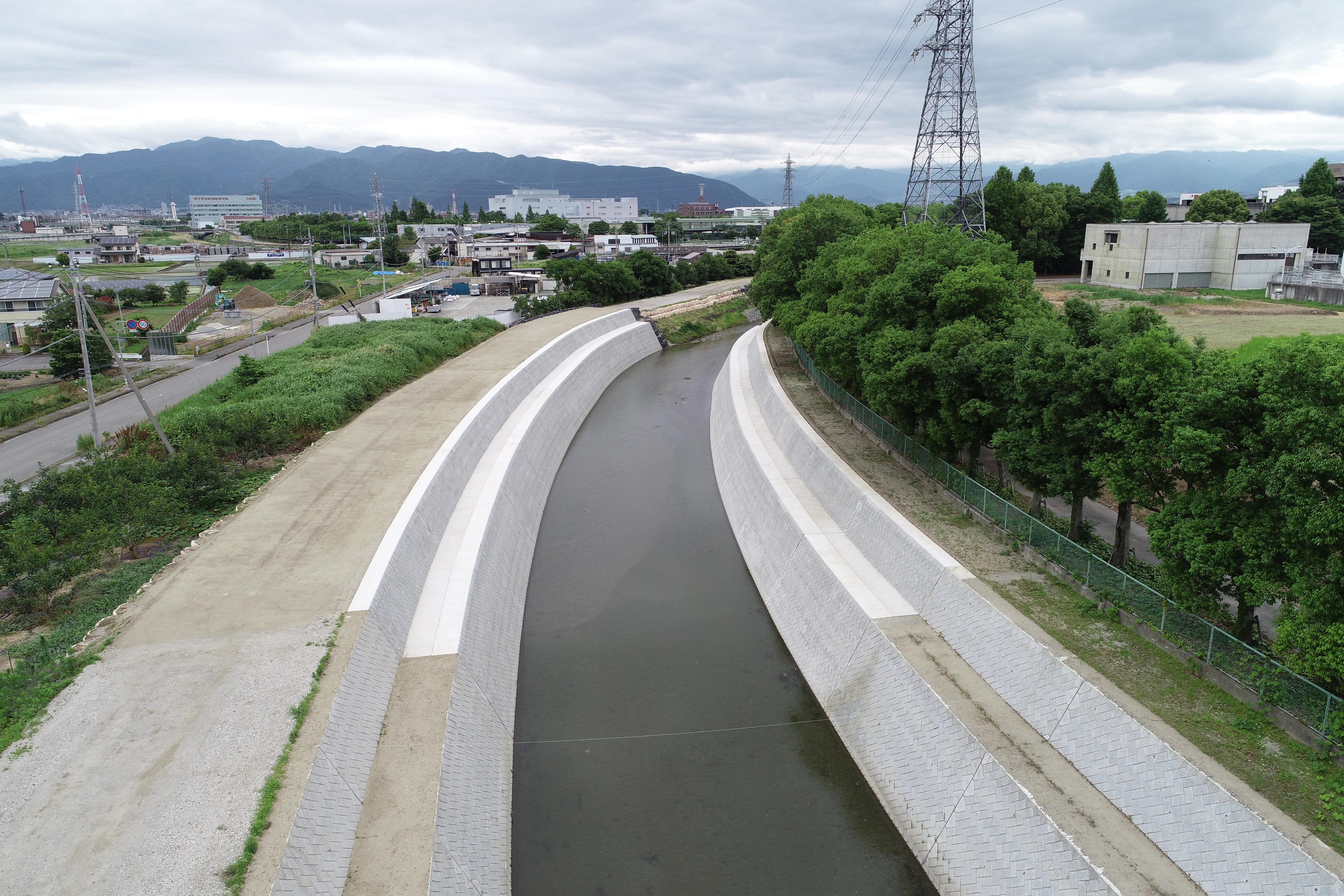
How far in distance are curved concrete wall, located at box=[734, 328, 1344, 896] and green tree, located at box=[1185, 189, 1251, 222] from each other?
6283cm

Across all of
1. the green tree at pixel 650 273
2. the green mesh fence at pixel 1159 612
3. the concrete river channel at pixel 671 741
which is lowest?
the concrete river channel at pixel 671 741

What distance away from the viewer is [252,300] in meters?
72.6

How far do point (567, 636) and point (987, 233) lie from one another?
979 inches

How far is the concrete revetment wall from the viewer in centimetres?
1179

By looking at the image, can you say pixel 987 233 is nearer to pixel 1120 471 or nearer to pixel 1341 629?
pixel 1120 471

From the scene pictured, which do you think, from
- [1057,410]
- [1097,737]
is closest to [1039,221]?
[1057,410]

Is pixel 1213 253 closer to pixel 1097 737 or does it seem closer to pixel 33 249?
pixel 1097 737

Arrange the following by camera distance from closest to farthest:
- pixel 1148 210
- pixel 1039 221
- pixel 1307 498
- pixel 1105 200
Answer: pixel 1307 498, pixel 1039 221, pixel 1105 200, pixel 1148 210

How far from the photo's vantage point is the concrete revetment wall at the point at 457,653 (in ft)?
38.7

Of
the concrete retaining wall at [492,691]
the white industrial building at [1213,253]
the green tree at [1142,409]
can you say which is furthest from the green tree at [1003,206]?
the green tree at [1142,409]

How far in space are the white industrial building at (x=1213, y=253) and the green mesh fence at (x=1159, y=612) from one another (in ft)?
123

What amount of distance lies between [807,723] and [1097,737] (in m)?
6.40

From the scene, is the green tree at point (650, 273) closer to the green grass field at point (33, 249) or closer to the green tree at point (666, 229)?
the green tree at point (666, 229)

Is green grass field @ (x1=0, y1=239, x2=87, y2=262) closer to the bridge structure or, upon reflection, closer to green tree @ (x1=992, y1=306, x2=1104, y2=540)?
the bridge structure
